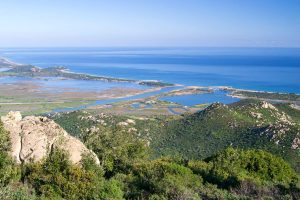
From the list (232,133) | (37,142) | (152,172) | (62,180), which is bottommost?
(232,133)

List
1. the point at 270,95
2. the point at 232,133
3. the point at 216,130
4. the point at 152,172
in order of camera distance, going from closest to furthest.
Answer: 1. the point at 152,172
2. the point at 232,133
3. the point at 216,130
4. the point at 270,95

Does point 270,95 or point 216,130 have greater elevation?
point 216,130

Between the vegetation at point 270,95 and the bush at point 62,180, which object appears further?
the vegetation at point 270,95

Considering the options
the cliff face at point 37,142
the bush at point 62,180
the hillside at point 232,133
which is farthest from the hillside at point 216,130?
the bush at point 62,180

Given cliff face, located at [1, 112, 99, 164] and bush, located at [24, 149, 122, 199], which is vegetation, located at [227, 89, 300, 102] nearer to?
cliff face, located at [1, 112, 99, 164]

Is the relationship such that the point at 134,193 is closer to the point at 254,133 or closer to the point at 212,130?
the point at 254,133

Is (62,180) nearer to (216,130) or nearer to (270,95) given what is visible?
(216,130)

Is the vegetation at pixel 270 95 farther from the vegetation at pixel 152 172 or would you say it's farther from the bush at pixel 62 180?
the bush at pixel 62 180

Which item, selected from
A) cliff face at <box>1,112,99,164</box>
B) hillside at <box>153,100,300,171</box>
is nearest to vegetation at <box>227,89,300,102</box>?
hillside at <box>153,100,300,171</box>

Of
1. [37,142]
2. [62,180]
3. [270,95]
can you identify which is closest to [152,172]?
[62,180]
